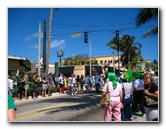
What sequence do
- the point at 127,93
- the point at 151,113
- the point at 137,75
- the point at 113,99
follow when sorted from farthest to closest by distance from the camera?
the point at 137,75 → the point at 127,93 → the point at 113,99 → the point at 151,113

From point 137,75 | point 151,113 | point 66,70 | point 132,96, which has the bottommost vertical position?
point 151,113

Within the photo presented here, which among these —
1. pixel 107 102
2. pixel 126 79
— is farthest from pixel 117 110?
pixel 126 79

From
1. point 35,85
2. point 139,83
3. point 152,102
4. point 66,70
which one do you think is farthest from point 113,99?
point 66,70

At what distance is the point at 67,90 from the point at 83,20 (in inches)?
378

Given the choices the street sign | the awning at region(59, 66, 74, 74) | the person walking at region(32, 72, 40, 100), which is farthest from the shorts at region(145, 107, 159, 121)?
the awning at region(59, 66, 74, 74)

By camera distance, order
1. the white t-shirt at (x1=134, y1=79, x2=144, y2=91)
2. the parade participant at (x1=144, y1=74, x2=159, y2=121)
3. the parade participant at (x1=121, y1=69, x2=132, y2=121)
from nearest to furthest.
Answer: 1. the parade participant at (x1=144, y1=74, x2=159, y2=121)
2. the parade participant at (x1=121, y1=69, x2=132, y2=121)
3. the white t-shirt at (x1=134, y1=79, x2=144, y2=91)

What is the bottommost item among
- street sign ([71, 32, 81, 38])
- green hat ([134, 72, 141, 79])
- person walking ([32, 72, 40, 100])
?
person walking ([32, 72, 40, 100])

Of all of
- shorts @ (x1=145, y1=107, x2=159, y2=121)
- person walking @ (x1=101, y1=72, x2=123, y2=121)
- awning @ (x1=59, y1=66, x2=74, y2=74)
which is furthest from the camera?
awning @ (x1=59, y1=66, x2=74, y2=74)

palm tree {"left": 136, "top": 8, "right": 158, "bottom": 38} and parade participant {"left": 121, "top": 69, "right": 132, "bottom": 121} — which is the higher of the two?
palm tree {"left": 136, "top": 8, "right": 158, "bottom": 38}

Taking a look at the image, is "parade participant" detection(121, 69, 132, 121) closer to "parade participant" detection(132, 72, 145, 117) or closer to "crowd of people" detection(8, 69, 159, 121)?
"crowd of people" detection(8, 69, 159, 121)

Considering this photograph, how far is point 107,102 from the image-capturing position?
5.98 metres

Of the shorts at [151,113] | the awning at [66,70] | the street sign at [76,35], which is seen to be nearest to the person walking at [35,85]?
the street sign at [76,35]

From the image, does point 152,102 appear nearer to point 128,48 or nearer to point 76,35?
point 76,35
